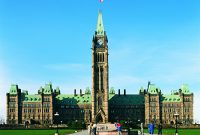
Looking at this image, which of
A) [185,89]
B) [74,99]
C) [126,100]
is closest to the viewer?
[185,89]

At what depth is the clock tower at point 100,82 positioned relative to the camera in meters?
161

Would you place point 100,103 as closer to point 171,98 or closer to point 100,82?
point 100,82

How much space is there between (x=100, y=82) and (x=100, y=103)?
24.8 ft

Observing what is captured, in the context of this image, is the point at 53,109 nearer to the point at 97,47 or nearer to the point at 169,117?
the point at 97,47

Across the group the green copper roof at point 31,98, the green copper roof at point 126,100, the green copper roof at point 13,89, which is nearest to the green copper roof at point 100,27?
the green copper roof at point 126,100

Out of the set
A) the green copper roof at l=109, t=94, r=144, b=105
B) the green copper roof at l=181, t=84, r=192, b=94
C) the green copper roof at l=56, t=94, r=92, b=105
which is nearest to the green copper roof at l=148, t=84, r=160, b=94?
the green copper roof at l=109, t=94, r=144, b=105

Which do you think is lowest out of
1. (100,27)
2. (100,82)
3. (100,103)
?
(100,103)

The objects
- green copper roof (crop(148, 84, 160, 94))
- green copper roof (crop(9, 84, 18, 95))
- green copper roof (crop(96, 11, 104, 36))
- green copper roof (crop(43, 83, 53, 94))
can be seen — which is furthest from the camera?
green copper roof (crop(43, 83, 53, 94))

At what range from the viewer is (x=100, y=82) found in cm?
16112

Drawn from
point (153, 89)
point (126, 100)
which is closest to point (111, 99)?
point (126, 100)

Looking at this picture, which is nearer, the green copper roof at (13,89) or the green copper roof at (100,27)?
the green copper roof at (100,27)

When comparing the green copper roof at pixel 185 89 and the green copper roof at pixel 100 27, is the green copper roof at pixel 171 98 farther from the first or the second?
the green copper roof at pixel 100 27

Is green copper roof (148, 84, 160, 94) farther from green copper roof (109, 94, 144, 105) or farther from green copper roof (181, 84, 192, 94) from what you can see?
green copper roof (181, 84, 192, 94)

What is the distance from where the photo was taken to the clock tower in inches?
6324
